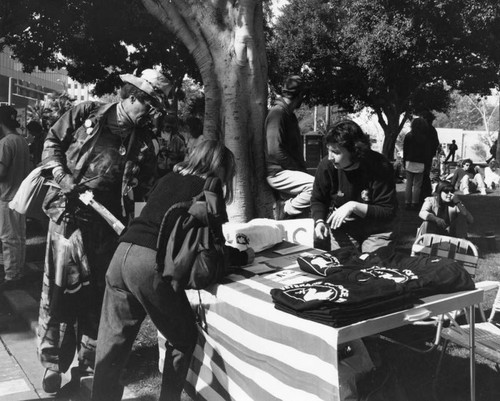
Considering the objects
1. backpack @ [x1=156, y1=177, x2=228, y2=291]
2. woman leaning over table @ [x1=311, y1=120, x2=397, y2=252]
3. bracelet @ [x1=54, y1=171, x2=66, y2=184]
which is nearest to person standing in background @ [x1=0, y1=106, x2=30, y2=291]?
bracelet @ [x1=54, y1=171, x2=66, y2=184]

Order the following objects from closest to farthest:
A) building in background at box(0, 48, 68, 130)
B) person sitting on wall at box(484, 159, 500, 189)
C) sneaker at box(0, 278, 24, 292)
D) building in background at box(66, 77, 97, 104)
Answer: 1. sneaker at box(0, 278, 24, 292)
2. building in background at box(66, 77, 97, 104)
3. person sitting on wall at box(484, 159, 500, 189)
4. building in background at box(0, 48, 68, 130)

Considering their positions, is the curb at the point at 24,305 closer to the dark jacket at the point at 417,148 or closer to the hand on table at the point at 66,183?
the hand on table at the point at 66,183

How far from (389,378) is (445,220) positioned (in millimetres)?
4403

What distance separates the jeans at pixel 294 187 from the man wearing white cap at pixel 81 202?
180cm

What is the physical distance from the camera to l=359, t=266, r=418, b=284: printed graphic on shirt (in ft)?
9.55

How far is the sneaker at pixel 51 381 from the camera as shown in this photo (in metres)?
4.06

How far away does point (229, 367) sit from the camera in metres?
3.29

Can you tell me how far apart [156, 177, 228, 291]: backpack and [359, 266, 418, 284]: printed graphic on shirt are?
747 mm

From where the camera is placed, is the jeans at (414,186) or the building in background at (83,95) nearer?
the building in background at (83,95)

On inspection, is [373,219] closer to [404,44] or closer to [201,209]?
[201,209]

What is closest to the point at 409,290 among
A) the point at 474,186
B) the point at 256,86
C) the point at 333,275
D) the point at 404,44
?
Answer: the point at 333,275

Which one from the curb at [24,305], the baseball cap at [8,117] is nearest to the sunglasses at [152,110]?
the curb at [24,305]

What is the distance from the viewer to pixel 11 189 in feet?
22.5

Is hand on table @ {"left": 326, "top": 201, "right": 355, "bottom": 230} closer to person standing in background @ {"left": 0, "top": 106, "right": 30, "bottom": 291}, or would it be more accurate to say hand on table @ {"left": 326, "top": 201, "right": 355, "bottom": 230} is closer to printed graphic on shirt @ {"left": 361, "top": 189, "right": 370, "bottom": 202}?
printed graphic on shirt @ {"left": 361, "top": 189, "right": 370, "bottom": 202}
